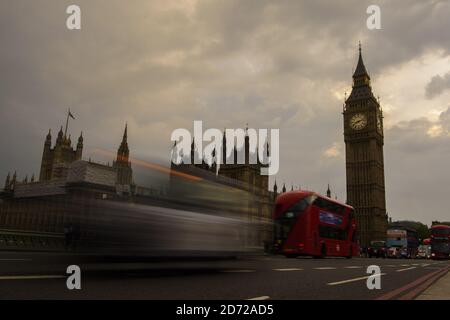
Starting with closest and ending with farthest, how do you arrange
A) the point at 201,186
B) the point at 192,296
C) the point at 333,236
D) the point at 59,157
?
the point at 192,296 → the point at 201,186 → the point at 333,236 → the point at 59,157

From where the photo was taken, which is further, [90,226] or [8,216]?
[8,216]

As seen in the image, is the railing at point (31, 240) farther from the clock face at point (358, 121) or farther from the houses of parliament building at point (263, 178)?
the clock face at point (358, 121)

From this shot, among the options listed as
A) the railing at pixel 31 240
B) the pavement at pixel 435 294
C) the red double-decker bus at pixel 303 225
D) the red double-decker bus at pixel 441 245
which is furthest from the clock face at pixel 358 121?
the pavement at pixel 435 294

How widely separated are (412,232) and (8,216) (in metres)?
66.0

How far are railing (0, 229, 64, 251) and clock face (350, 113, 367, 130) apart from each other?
7313 centimetres

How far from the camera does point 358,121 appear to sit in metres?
83.3

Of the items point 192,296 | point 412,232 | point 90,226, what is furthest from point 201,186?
point 412,232

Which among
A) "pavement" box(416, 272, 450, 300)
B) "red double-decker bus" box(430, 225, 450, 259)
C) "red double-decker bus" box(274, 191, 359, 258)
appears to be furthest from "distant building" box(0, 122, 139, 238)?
"red double-decker bus" box(430, 225, 450, 259)

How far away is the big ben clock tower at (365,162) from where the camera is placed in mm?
79438

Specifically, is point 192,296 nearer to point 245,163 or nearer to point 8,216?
point 245,163

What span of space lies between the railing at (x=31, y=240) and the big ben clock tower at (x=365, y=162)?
68.9 metres

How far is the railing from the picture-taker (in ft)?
63.6

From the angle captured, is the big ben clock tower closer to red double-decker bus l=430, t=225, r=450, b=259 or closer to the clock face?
the clock face

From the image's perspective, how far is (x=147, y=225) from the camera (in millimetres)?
7191
